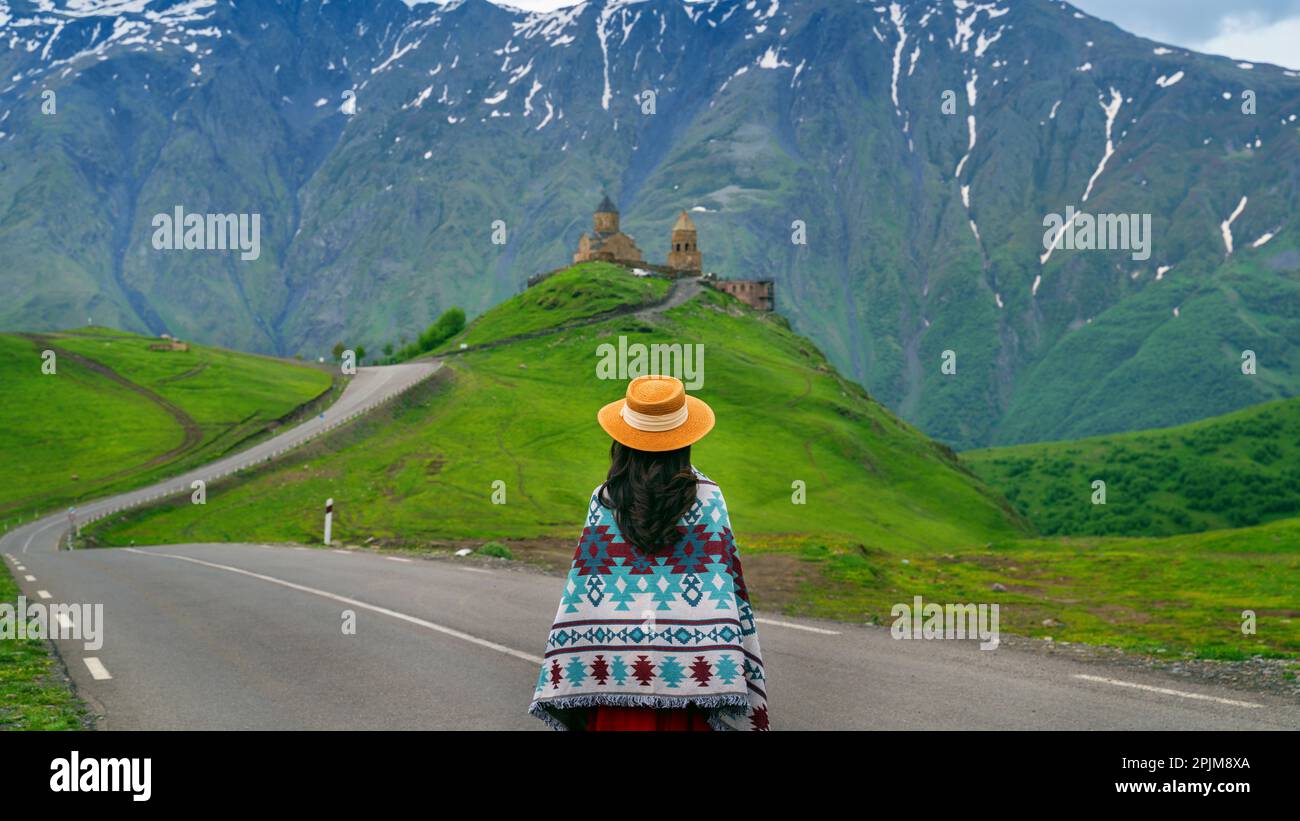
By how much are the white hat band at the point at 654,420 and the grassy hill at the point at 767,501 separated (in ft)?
36.1

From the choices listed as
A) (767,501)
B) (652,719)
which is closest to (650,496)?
(652,719)

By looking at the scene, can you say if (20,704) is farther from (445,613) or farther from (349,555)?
(349,555)

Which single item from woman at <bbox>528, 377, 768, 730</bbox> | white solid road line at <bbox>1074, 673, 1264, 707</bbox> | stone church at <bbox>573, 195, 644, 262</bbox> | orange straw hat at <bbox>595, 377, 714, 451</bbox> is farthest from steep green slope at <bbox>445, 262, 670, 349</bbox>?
woman at <bbox>528, 377, 768, 730</bbox>

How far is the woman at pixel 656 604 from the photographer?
8039 millimetres

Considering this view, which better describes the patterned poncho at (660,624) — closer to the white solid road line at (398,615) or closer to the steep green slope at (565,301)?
the white solid road line at (398,615)

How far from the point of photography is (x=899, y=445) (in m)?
116

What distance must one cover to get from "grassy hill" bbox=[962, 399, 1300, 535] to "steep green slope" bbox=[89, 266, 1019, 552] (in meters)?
16.9

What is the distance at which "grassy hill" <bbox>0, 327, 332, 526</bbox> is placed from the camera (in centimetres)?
9399

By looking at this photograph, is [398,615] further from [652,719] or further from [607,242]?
[607,242]

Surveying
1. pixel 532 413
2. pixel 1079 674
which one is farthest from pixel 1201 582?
pixel 532 413

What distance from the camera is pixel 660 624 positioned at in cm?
809

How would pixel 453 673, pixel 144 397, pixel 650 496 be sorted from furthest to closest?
pixel 144 397
pixel 453 673
pixel 650 496

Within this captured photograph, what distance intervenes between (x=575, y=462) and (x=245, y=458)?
25069 millimetres
